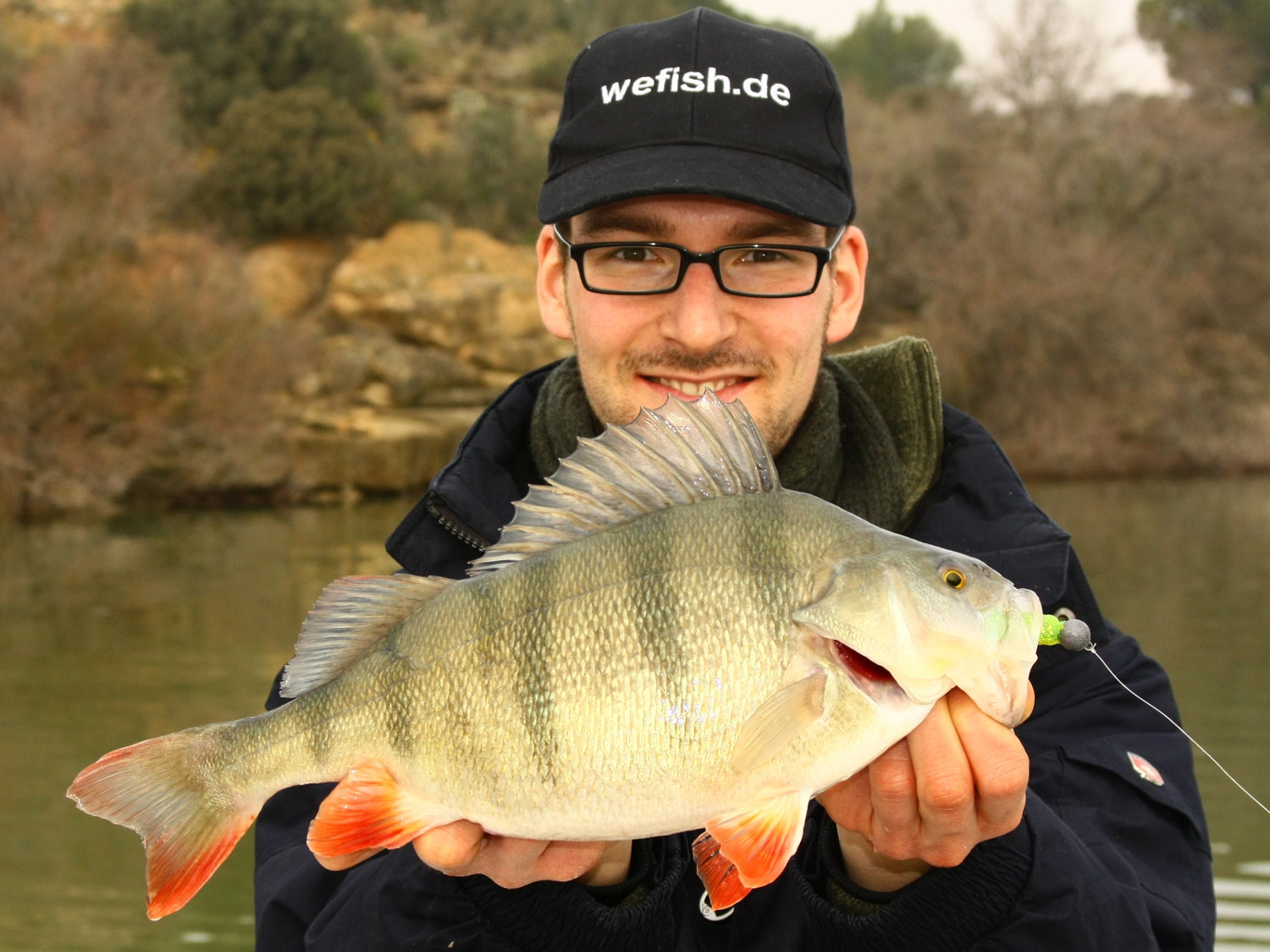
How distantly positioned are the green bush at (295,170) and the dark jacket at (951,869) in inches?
828

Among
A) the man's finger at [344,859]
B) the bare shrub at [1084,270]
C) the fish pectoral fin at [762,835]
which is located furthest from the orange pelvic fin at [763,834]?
the bare shrub at [1084,270]

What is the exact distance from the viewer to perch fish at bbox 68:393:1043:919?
159 centimetres

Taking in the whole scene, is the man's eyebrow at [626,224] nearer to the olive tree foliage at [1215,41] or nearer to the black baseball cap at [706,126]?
the black baseball cap at [706,126]

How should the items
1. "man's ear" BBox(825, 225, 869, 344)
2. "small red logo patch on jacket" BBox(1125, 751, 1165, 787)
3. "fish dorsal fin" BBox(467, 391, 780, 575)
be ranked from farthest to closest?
"man's ear" BBox(825, 225, 869, 344), "small red logo patch on jacket" BBox(1125, 751, 1165, 787), "fish dorsal fin" BBox(467, 391, 780, 575)

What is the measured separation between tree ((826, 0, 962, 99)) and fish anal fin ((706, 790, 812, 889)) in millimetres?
40754

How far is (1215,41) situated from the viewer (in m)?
32.2

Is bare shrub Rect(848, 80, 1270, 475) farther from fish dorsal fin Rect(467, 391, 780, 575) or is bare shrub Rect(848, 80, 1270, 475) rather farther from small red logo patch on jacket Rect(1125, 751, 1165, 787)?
fish dorsal fin Rect(467, 391, 780, 575)

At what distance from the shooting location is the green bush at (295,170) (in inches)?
880

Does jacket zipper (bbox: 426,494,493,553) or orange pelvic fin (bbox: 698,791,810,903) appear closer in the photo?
orange pelvic fin (bbox: 698,791,810,903)

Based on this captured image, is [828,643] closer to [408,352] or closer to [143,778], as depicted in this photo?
[143,778]

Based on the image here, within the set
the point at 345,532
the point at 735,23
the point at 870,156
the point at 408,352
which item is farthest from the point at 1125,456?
the point at 735,23

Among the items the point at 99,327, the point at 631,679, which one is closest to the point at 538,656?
the point at 631,679

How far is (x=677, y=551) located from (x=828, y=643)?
0.24 m

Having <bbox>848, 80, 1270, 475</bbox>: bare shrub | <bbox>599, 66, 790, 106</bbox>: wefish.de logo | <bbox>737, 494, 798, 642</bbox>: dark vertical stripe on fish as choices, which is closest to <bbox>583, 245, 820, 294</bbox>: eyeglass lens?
<bbox>599, 66, 790, 106</bbox>: wefish.de logo
